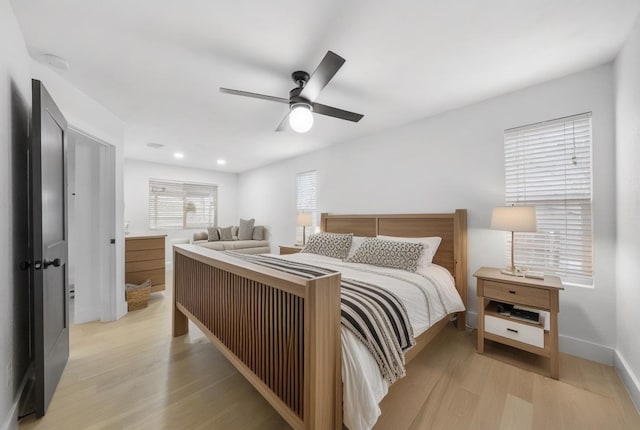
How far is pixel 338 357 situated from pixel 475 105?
2.90 meters

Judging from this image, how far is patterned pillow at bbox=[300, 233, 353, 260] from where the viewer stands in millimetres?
3193

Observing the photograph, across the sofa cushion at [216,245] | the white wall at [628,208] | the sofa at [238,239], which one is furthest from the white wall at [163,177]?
the white wall at [628,208]

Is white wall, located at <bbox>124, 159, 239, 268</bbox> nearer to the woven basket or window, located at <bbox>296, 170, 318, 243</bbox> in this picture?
the woven basket

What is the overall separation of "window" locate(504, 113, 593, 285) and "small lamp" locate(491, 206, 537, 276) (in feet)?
1.24

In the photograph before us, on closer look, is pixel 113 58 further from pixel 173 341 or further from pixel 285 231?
pixel 285 231

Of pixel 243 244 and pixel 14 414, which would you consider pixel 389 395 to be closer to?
pixel 14 414

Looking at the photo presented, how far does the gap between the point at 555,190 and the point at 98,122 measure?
4.58m

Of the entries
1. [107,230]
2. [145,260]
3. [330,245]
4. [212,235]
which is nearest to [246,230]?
[212,235]

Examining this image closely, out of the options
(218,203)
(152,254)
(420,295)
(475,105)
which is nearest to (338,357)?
(420,295)

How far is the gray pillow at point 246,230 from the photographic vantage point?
5.99 metres

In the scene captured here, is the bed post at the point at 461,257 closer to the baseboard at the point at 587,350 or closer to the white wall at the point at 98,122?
the baseboard at the point at 587,350

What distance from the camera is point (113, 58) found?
1938 mm

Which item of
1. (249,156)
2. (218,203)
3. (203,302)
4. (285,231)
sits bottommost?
(203,302)

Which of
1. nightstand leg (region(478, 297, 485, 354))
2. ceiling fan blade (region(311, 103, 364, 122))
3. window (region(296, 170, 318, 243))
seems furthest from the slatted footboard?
window (region(296, 170, 318, 243))
